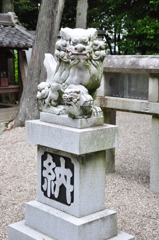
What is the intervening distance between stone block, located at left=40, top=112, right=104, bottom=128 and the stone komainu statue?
46 millimetres

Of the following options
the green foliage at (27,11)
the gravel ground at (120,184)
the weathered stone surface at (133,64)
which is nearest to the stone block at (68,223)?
the gravel ground at (120,184)

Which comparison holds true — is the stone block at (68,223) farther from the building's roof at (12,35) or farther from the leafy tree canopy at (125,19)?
the leafy tree canopy at (125,19)

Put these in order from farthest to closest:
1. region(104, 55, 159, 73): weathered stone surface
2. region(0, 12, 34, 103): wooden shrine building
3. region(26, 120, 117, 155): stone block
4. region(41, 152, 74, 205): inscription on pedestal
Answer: region(0, 12, 34, 103): wooden shrine building < region(104, 55, 159, 73): weathered stone surface < region(41, 152, 74, 205): inscription on pedestal < region(26, 120, 117, 155): stone block

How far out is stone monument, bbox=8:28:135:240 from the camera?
3889 mm

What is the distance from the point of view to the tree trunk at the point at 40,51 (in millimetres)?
10656

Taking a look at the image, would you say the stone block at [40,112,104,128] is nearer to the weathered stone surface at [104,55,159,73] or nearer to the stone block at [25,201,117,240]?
the stone block at [25,201,117,240]

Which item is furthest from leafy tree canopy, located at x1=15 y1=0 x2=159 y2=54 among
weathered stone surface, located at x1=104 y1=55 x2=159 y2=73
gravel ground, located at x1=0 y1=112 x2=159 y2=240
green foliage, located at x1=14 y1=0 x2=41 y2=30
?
weathered stone surface, located at x1=104 y1=55 x2=159 y2=73

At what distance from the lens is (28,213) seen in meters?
4.46

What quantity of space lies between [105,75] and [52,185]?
2878 mm

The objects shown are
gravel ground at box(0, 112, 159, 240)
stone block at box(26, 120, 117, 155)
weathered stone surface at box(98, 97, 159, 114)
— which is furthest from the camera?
weathered stone surface at box(98, 97, 159, 114)

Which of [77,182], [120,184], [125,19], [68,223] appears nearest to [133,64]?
[120,184]

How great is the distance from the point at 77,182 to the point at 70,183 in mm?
117

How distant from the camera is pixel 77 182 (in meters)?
3.94

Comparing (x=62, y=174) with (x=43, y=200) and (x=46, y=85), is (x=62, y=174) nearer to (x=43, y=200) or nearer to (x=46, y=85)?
(x=43, y=200)
